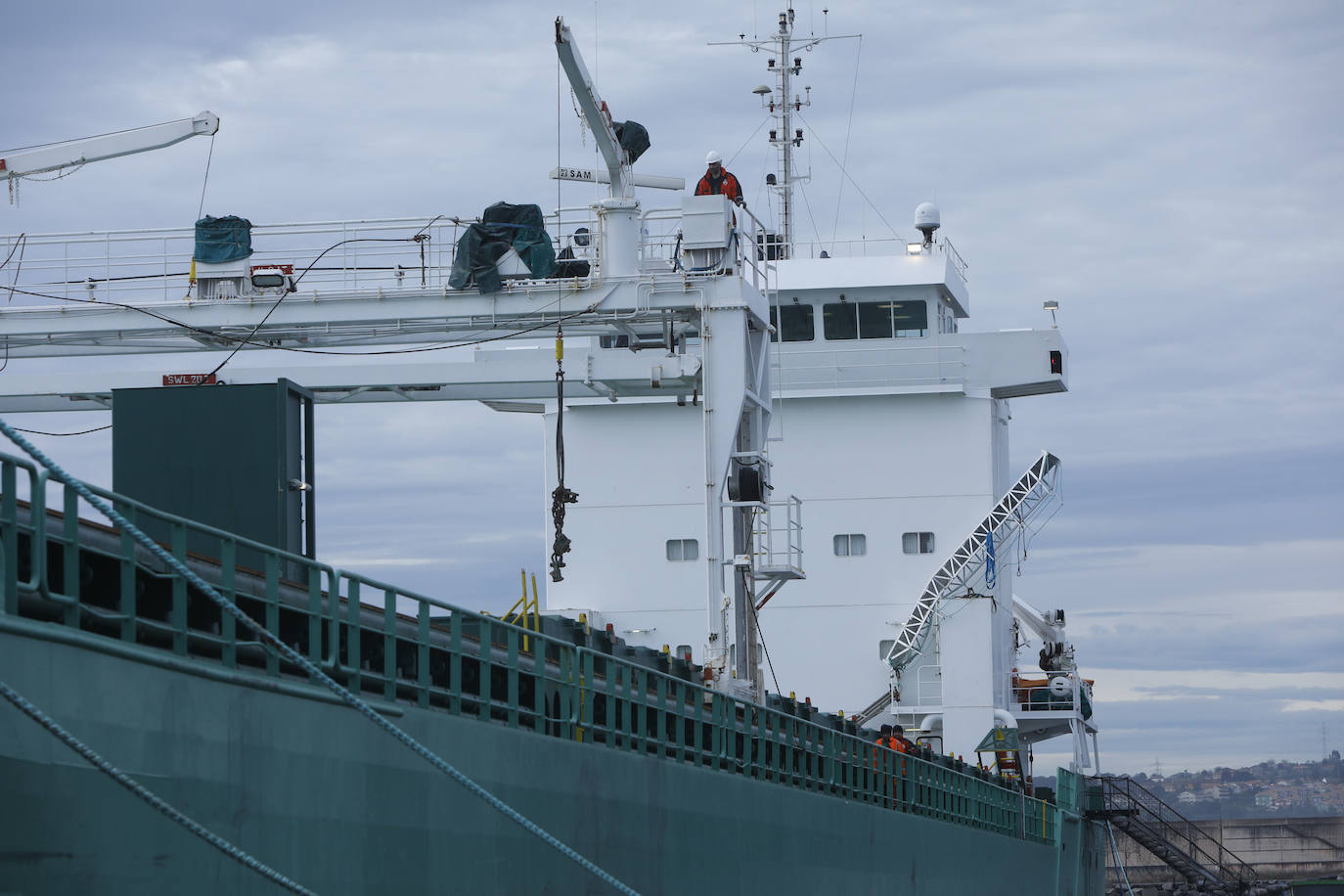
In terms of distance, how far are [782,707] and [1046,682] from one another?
42.4ft

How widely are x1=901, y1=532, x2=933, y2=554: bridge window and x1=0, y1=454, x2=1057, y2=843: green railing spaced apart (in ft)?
24.7

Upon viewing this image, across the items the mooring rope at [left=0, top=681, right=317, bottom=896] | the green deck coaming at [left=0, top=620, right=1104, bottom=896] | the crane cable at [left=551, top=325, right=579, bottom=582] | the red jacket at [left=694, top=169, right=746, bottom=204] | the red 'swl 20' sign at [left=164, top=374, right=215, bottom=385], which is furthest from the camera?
the red jacket at [left=694, top=169, right=746, bottom=204]

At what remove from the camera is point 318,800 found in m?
11.4

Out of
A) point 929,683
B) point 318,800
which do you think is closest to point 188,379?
point 318,800

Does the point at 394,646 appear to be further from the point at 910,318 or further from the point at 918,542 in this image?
the point at 910,318

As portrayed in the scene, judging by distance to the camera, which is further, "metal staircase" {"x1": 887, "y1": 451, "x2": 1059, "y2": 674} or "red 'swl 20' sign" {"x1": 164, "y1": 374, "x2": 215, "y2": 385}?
"metal staircase" {"x1": 887, "y1": 451, "x2": 1059, "y2": 674}

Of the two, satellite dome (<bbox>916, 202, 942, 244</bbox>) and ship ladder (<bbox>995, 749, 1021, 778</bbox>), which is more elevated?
satellite dome (<bbox>916, 202, 942, 244</bbox>)

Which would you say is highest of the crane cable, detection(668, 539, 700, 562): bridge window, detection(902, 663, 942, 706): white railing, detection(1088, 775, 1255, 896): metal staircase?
the crane cable

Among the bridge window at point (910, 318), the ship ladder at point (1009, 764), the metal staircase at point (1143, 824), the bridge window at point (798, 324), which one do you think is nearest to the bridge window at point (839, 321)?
the bridge window at point (798, 324)

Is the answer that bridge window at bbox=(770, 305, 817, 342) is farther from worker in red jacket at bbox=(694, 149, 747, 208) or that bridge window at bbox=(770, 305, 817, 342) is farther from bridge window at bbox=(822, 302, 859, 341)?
worker in red jacket at bbox=(694, 149, 747, 208)

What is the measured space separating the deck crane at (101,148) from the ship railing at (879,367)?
12.7 m

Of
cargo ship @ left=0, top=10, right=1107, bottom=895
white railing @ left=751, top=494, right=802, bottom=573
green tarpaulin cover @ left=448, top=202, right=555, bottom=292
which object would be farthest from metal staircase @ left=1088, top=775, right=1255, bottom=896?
green tarpaulin cover @ left=448, top=202, right=555, bottom=292

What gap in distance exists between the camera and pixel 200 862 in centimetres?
994

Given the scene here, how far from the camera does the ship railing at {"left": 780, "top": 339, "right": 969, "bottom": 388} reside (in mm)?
32875
